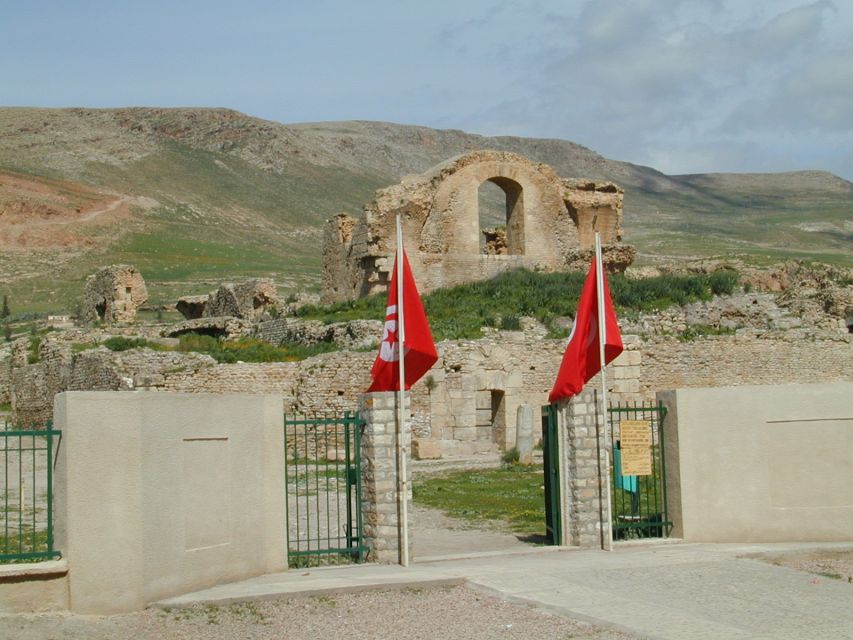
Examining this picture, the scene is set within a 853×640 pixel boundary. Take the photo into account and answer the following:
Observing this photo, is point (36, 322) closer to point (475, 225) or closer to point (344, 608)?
point (475, 225)

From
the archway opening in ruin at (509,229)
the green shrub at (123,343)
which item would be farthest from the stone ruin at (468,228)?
the green shrub at (123,343)

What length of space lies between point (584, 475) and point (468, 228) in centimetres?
1993

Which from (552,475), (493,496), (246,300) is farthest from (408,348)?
(246,300)

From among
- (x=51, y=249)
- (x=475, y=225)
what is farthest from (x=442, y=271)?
(x=51, y=249)

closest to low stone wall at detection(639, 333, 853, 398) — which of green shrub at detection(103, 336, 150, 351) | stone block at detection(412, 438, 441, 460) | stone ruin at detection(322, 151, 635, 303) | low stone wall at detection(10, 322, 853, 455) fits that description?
low stone wall at detection(10, 322, 853, 455)

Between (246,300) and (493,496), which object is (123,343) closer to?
(246,300)

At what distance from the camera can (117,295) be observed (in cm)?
4022

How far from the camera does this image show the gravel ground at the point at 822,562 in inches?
488

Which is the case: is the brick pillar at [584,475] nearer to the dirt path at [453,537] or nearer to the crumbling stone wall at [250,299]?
the dirt path at [453,537]

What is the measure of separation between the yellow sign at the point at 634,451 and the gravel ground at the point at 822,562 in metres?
1.76

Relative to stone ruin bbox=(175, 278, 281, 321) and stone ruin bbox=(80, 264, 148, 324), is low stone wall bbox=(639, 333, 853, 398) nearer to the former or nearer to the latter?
stone ruin bbox=(175, 278, 281, 321)

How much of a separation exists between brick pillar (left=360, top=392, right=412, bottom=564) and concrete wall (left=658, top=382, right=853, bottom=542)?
337 cm

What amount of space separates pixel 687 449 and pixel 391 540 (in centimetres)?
366

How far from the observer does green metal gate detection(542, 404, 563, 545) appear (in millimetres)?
14172
